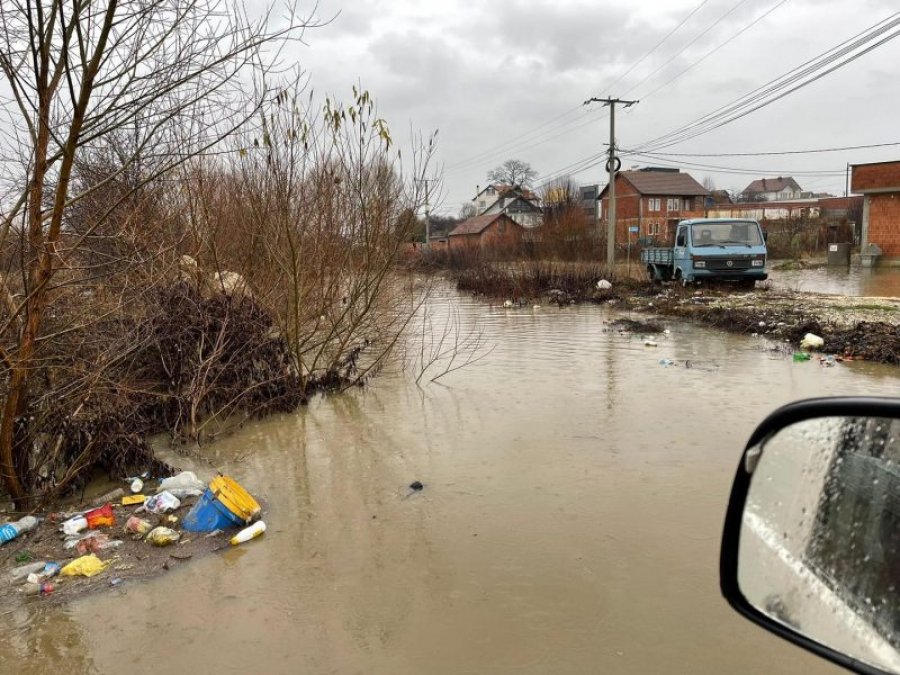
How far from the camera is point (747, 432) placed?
6.56 m

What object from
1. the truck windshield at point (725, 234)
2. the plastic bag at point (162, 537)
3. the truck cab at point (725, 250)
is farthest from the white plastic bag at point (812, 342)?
the plastic bag at point (162, 537)

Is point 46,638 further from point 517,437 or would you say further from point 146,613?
point 517,437

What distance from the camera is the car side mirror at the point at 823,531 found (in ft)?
4.00

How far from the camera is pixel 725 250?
61.5 ft

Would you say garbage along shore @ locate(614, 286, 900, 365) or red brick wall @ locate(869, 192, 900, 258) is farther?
red brick wall @ locate(869, 192, 900, 258)

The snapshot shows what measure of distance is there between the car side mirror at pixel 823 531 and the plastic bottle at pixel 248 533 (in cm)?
366

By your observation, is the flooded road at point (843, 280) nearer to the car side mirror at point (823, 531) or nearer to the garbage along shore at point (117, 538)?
the garbage along shore at point (117, 538)

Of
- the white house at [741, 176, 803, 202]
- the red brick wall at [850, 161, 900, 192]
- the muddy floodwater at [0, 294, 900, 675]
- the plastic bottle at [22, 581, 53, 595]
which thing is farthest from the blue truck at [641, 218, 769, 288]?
the white house at [741, 176, 803, 202]

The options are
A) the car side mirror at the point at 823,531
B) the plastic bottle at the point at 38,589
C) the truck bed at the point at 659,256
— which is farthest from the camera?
the truck bed at the point at 659,256

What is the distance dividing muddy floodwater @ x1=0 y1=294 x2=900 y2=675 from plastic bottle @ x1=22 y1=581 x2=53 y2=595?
0.18 m

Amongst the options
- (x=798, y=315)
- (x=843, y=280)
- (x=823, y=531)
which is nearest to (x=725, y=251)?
(x=798, y=315)

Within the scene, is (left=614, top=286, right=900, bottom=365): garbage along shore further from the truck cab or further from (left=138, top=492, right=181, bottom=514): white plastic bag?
(left=138, top=492, right=181, bottom=514): white plastic bag

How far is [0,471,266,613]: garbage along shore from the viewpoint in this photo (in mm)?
3795

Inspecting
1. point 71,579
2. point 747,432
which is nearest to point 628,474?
point 747,432
